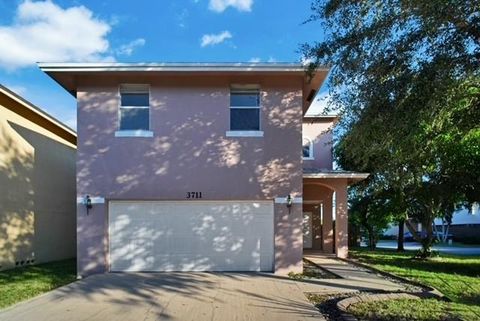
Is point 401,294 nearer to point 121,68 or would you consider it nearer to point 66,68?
point 121,68

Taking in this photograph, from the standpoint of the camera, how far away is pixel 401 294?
11633 millimetres

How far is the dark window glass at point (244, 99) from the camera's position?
16281 millimetres

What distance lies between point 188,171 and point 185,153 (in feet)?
1.77

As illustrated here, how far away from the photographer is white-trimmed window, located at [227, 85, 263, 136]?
16.2m

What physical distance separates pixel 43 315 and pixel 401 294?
7308 millimetres

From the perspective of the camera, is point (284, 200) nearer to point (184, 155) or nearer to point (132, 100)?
point (184, 155)

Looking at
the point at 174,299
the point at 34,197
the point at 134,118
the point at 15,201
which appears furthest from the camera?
the point at 34,197

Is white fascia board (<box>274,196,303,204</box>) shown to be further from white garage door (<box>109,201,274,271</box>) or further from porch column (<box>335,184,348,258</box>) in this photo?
porch column (<box>335,184,348,258</box>)

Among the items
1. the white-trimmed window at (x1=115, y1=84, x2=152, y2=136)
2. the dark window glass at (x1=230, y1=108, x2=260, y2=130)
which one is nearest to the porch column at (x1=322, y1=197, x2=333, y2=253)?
the dark window glass at (x1=230, y1=108, x2=260, y2=130)

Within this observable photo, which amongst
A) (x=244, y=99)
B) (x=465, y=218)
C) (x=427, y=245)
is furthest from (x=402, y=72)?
(x=465, y=218)

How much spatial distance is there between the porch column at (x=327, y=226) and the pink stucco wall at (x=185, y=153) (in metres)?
10.3

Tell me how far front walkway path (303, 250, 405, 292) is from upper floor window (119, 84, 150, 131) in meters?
6.97

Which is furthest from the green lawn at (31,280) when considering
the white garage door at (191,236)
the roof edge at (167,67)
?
the roof edge at (167,67)

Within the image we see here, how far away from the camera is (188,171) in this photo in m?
15.8
